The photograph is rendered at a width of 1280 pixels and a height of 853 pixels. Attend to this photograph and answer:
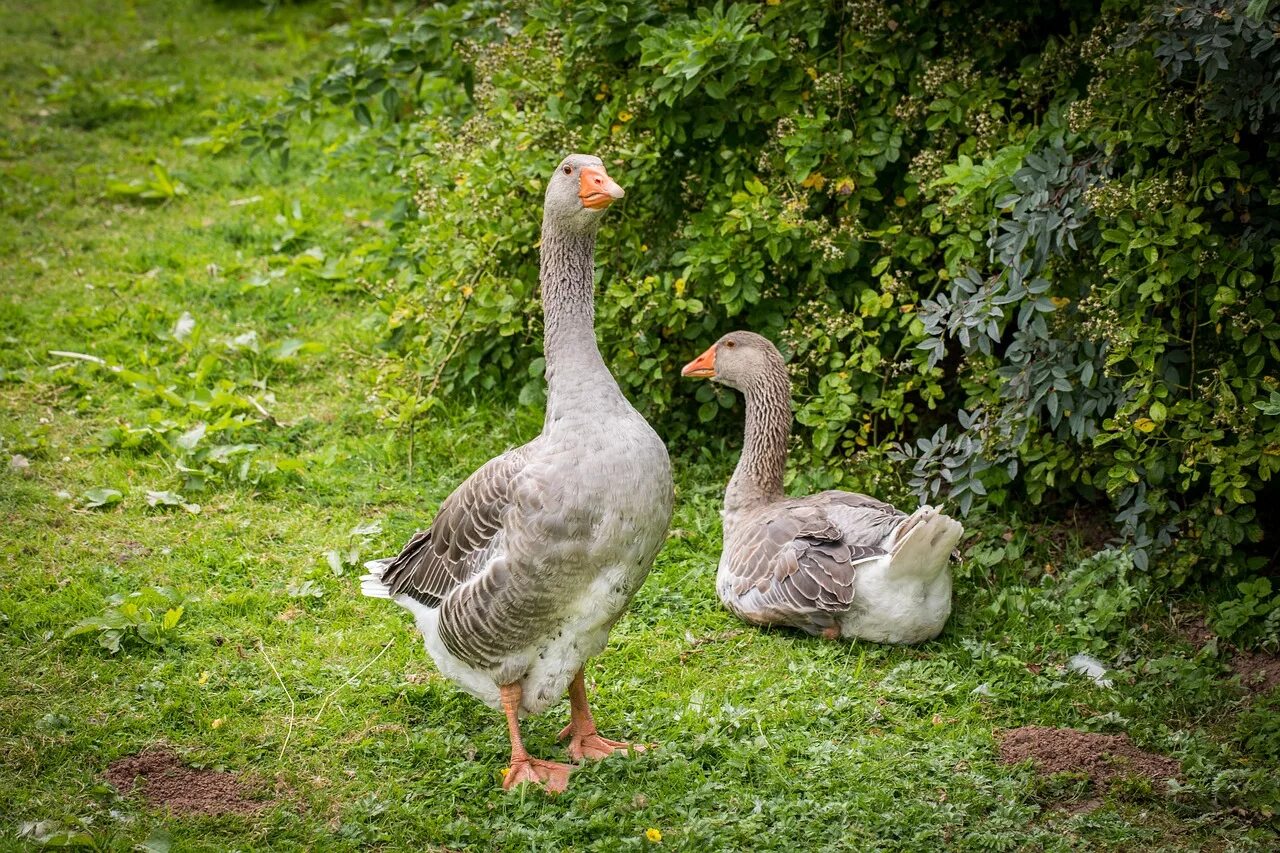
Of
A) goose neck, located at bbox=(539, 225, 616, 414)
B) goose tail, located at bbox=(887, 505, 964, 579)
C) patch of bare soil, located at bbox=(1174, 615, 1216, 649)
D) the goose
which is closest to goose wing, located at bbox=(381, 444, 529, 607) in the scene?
the goose

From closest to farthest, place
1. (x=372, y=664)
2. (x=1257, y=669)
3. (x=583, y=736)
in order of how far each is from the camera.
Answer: (x=583, y=736) < (x=1257, y=669) < (x=372, y=664)

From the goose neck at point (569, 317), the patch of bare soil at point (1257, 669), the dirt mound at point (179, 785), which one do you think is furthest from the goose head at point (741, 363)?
the dirt mound at point (179, 785)

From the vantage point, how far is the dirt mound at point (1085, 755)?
176 inches

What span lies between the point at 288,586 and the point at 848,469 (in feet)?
9.68

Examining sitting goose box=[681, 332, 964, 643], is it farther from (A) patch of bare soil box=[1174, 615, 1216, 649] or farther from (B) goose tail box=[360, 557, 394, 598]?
(B) goose tail box=[360, 557, 394, 598]

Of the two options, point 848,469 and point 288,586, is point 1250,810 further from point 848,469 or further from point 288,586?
point 288,586

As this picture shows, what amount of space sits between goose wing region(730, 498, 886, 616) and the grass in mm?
250

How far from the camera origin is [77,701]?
4.87m

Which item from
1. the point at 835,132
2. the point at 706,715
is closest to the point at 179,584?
the point at 706,715

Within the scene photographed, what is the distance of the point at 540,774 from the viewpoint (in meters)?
4.47

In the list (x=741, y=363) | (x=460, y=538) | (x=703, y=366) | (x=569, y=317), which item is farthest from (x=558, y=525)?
(x=703, y=366)

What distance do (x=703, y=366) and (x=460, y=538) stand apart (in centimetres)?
218

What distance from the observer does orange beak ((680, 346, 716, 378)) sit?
20.6ft

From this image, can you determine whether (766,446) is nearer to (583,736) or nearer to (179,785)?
(583,736)
